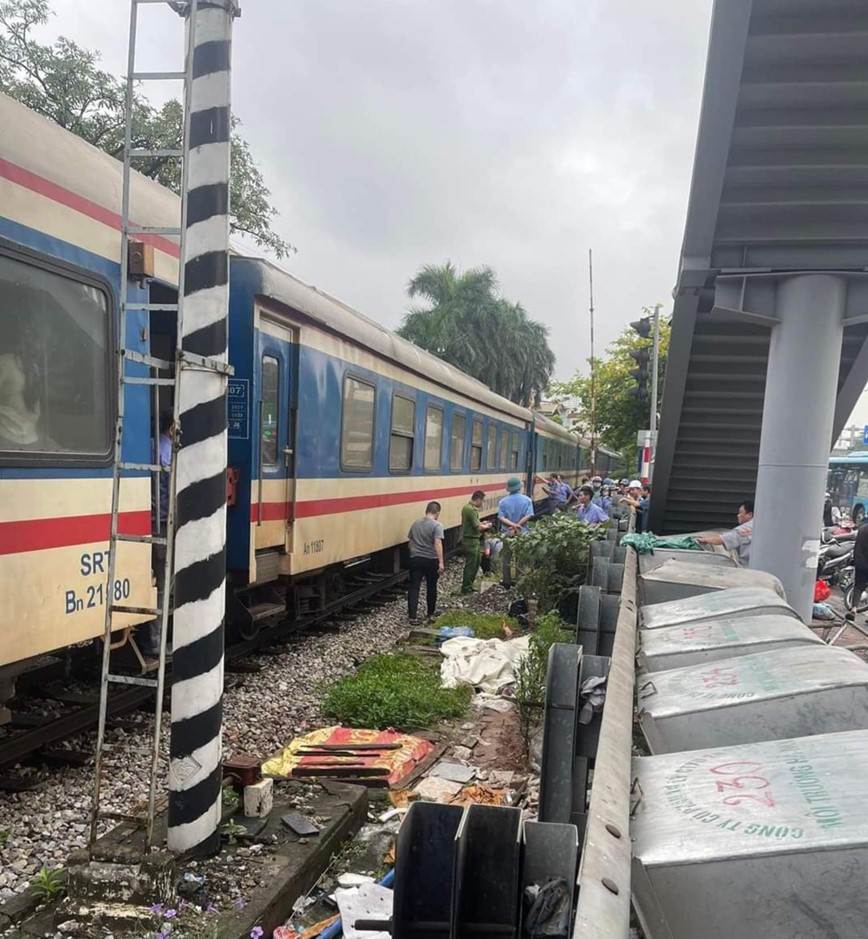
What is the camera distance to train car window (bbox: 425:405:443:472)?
11.8 m

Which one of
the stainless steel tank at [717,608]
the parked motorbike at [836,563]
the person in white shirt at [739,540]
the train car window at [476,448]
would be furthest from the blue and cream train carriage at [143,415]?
the parked motorbike at [836,563]

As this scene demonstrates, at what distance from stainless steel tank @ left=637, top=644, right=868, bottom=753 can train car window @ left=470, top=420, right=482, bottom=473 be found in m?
11.9

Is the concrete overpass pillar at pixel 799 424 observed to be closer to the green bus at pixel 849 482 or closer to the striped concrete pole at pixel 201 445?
the striped concrete pole at pixel 201 445

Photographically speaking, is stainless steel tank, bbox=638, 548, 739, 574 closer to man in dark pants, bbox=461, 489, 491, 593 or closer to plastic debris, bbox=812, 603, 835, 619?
plastic debris, bbox=812, 603, 835, 619

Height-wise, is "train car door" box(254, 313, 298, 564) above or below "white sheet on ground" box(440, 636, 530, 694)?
above

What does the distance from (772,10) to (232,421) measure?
489 centimetres

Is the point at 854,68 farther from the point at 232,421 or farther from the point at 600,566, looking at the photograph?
the point at 232,421

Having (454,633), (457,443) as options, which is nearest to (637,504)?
(457,443)

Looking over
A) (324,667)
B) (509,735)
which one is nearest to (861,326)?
(509,735)

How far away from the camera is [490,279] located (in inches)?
1500

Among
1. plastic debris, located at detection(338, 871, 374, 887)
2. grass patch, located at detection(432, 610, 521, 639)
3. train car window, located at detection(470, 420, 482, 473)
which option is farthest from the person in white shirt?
plastic debris, located at detection(338, 871, 374, 887)

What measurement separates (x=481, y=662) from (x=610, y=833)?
5741mm

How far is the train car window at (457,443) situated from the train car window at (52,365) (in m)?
9.05

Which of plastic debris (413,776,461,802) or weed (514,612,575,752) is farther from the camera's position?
weed (514,612,575,752)
